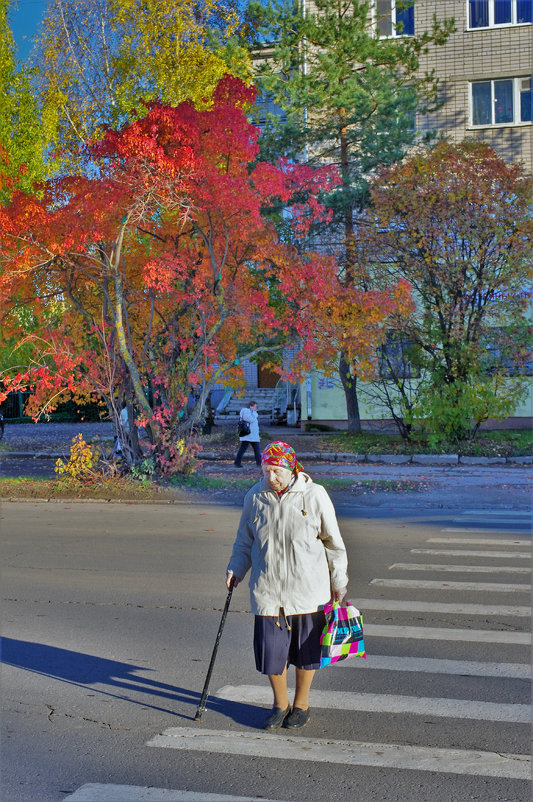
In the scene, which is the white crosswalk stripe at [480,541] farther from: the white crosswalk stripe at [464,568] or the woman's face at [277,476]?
the woman's face at [277,476]

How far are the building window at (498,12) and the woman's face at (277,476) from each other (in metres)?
28.1

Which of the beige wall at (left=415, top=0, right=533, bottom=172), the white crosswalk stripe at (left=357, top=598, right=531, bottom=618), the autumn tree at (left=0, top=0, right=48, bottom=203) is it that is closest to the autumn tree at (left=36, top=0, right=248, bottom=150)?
the autumn tree at (left=0, top=0, right=48, bottom=203)

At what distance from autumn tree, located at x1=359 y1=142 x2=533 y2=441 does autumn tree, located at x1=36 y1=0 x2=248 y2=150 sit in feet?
29.0

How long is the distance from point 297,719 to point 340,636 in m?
0.56

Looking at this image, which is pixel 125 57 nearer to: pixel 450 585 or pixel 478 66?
pixel 478 66

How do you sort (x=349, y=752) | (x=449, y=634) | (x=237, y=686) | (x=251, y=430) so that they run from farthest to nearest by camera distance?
(x=251, y=430) → (x=449, y=634) → (x=237, y=686) → (x=349, y=752)

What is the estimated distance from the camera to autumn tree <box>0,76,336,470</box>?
14977mm

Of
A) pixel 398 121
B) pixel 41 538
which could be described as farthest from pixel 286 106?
pixel 41 538

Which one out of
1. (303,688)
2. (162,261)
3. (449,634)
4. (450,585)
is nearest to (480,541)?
(450,585)

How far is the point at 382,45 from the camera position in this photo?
78.3 ft

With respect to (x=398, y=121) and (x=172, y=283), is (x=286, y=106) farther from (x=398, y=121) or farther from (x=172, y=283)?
(x=172, y=283)

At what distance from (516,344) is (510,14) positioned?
1474cm

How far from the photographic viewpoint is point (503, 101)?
2880 centimetres

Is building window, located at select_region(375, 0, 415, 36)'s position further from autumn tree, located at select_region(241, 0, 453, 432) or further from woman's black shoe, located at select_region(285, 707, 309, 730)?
woman's black shoe, located at select_region(285, 707, 309, 730)
